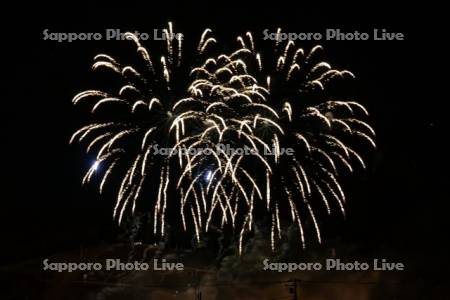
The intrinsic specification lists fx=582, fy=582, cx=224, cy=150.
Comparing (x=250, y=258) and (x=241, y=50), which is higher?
(x=241, y=50)

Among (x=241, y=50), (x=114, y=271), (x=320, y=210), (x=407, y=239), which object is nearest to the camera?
(x=241, y=50)

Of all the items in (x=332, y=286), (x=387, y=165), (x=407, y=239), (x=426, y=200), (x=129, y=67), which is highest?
(x=129, y=67)

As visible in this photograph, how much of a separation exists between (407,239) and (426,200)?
61.7 inches

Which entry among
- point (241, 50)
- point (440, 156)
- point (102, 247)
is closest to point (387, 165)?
point (440, 156)

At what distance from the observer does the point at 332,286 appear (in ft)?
55.7

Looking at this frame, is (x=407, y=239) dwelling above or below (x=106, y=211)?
below

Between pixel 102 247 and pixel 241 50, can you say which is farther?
pixel 102 247

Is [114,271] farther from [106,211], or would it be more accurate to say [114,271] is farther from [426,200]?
Result: [426,200]

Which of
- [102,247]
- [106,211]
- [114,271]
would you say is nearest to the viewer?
[114,271]

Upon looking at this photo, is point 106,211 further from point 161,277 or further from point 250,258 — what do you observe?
point 250,258

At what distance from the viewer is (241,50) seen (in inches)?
592

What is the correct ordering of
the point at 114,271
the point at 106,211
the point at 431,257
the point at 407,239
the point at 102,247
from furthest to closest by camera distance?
the point at 106,211
the point at 102,247
the point at 114,271
the point at 407,239
the point at 431,257

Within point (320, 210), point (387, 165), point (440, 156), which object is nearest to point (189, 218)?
point (320, 210)

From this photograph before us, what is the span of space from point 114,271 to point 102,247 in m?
3.32
